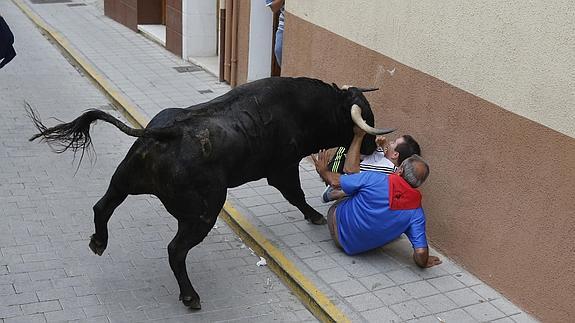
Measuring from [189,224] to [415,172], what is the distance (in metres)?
1.76

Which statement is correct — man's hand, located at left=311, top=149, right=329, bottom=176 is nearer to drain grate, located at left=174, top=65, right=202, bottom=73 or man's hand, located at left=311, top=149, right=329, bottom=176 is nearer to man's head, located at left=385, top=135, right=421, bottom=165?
man's head, located at left=385, top=135, right=421, bottom=165

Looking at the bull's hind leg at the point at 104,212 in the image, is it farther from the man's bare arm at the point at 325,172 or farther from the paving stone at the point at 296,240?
the man's bare arm at the point at 325,172

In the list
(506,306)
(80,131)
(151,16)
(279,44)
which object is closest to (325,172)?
(506,306)

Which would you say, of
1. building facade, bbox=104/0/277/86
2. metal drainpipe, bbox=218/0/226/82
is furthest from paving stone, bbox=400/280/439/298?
metal drainpipe, bbox=218/0/226/82

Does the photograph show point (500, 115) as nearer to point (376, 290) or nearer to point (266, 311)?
point (376, 290)

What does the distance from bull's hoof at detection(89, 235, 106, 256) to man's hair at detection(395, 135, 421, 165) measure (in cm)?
244

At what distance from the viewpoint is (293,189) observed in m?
6.44

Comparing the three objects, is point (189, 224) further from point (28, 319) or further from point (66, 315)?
point (28, 319)

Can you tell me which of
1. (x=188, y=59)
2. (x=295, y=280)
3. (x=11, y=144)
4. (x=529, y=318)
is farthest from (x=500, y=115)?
(x=188, y=59)

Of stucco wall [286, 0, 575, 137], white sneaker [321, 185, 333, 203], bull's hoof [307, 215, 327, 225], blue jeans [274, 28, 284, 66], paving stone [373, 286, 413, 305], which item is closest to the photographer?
stucco wall [286, 0, 575, 137]

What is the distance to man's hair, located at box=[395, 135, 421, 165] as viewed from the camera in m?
6.25

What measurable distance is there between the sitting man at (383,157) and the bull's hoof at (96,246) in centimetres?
196

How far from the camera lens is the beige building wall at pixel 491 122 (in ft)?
16.5

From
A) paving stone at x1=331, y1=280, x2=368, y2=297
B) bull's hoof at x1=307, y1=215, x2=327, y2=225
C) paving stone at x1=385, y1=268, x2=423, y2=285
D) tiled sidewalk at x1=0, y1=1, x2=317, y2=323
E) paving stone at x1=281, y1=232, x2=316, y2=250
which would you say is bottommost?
tiled sidewalk at x1=0, y1=1, x2=317, y2=323
